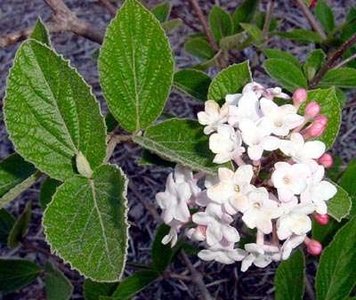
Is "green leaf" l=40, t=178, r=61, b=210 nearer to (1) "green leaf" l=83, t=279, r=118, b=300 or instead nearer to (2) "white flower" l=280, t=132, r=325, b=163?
(1) "green leaf" l=83, t=279, r=118, b=300

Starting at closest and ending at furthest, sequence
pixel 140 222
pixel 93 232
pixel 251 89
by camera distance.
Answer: pixel 93 232, pixel 251 89, pixel 140 222

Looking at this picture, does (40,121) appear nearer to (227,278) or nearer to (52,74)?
(52,74)

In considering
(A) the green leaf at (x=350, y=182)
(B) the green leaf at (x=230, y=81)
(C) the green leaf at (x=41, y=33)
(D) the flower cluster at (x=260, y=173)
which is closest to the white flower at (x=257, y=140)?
(D) the flower cluster at (x=260, y=173)

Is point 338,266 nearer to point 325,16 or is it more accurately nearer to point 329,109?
point 329,109

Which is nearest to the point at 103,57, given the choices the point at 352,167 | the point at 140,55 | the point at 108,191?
the point at 140,55

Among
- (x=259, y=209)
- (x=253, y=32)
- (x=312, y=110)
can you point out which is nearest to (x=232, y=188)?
(x=259, y=209)

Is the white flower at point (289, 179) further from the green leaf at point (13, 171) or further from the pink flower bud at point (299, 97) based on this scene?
the green leaf at point (13, 171)

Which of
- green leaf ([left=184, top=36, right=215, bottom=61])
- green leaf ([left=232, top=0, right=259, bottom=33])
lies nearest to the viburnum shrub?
green leaf ([left=184, top=36, right=215, bottom=61])
